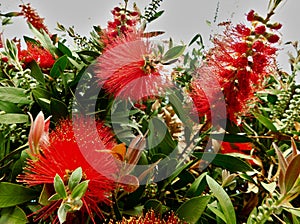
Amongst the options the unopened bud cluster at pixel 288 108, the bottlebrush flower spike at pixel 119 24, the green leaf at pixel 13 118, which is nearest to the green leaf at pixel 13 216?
the green leaf at pixel 13 118

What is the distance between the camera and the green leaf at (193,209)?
468 mm

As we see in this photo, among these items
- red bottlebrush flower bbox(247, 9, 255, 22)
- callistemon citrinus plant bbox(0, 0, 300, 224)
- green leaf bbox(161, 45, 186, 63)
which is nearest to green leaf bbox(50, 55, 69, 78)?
callistemon citrinus plant bbox(0, 0, 300, 224)

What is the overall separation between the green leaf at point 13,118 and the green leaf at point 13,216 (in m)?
0.11

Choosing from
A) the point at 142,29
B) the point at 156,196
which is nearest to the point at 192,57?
the point at 142,29

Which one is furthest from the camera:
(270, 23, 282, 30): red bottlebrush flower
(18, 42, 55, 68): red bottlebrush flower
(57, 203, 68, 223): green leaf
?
(18, 42, 55, 68): red bottlebrush flower

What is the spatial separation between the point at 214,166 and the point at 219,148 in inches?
1.0

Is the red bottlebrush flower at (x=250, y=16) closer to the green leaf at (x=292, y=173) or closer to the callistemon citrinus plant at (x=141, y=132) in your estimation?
the callistemon citrinus plant at (x=141, y=132)

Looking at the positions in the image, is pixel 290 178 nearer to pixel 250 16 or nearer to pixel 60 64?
pixel 250 16

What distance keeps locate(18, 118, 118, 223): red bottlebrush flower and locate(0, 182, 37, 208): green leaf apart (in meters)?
0.02

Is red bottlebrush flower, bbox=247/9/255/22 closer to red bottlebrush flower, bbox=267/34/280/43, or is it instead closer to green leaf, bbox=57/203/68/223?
red bottlebrush flower, bbox=267/34/280/43

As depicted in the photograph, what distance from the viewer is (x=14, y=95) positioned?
22.2 inches

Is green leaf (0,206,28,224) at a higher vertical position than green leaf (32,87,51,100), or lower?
lower

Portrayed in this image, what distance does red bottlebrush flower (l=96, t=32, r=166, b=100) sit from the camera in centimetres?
53

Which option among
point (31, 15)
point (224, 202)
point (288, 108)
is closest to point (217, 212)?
point (224, 202)
